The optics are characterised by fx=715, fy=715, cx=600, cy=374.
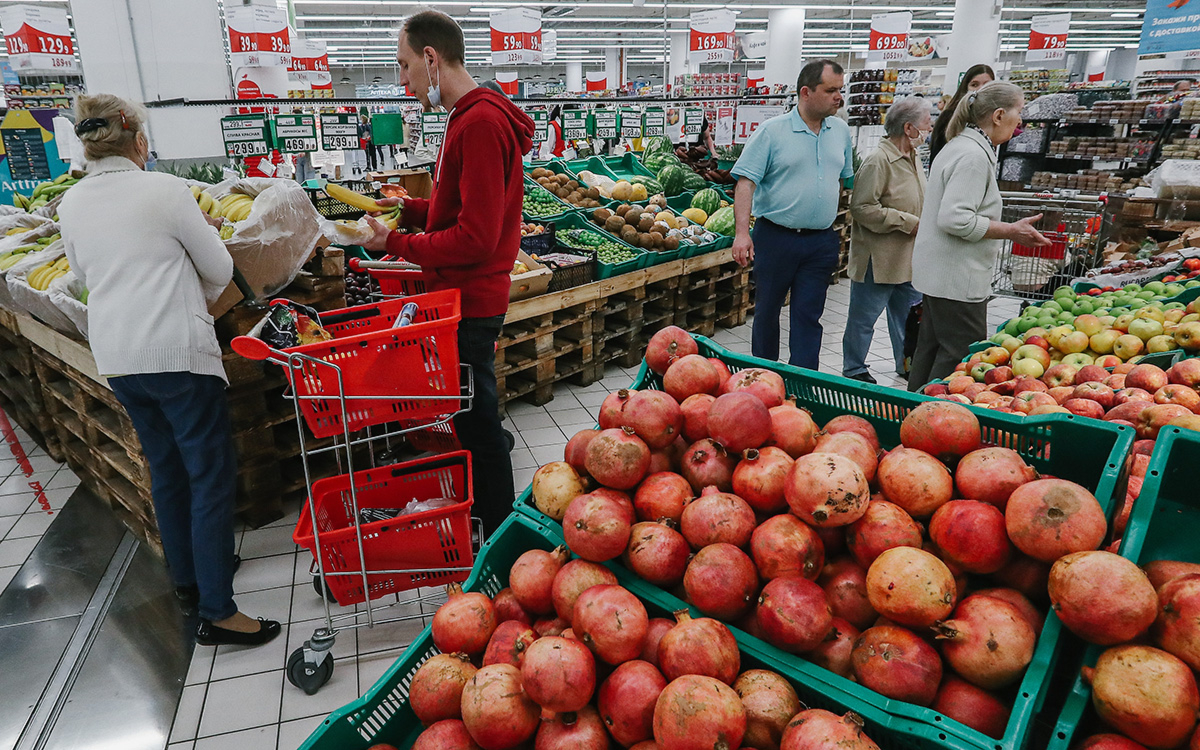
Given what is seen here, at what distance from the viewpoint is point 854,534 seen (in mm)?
1348

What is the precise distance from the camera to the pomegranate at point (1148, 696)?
0.98m

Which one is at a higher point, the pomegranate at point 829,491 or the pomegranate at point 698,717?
the pomegranate at point 829,491

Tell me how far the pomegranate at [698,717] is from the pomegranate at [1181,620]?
2.09 ft

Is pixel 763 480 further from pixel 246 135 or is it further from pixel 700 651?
pixel 246 135

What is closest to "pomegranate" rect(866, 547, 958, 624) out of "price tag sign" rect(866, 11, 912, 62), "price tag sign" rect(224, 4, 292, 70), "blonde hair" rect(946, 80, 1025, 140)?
"blonde hair" rect(946, 80, 1025, 140)

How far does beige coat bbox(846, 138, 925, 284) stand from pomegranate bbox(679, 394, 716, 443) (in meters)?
3.18

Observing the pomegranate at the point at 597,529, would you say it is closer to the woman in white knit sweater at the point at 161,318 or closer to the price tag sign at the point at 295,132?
the woman in white knit sweater at the point at 161,318

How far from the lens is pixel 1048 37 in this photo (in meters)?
13.4

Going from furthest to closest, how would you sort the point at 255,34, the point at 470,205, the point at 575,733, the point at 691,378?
the point at 255,34 → the point at 470,205 → the point at 691,378 → the point at 575,733

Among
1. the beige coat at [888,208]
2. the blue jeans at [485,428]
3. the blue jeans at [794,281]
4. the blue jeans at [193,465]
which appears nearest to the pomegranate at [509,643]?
the blue jeans at [485,428]

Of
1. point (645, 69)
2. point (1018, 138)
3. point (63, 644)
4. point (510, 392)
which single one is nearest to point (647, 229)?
point (510, 392)

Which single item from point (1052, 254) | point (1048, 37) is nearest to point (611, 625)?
point (1052, 254)

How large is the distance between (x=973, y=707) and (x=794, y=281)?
136 inches

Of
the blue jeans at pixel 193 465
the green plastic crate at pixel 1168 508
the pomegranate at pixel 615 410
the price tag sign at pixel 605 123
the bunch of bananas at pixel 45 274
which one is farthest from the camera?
the price tag sign at pixel 605 123
